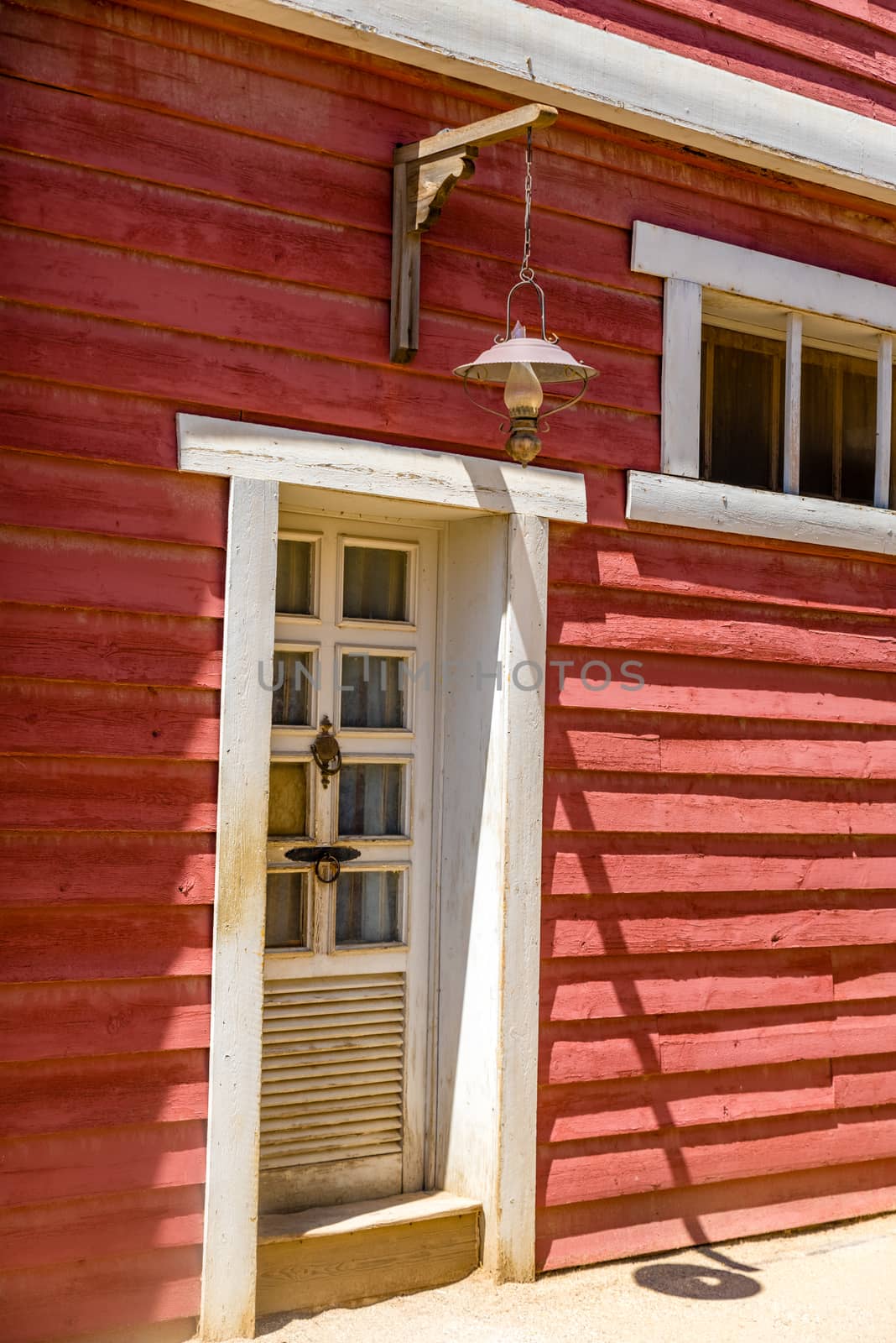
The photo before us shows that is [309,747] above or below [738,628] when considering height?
below

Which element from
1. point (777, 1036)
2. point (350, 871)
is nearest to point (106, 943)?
point (350, 871)

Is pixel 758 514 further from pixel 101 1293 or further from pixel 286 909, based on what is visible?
pixel 101 1293

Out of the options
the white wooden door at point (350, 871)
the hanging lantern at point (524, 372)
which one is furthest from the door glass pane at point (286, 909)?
the hanging lantern at point (524, 372)

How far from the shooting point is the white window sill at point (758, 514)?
446cm

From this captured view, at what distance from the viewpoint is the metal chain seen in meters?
3.85

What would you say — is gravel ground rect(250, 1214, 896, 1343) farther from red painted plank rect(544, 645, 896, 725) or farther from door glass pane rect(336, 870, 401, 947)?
red painted plank rect(544, 645, 896, 725)

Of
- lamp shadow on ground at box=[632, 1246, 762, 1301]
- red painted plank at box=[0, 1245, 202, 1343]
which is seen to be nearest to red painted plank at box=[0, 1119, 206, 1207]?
red painted plank at box=[0, 1245, 202, 1343]

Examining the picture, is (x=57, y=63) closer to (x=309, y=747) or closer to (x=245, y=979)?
(x=309, y=747)

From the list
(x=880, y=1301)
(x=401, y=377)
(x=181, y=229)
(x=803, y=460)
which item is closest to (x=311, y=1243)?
(x=880, y=1301)

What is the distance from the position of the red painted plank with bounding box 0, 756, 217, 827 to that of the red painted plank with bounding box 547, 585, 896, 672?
1.26 metres

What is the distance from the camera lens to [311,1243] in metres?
3.82

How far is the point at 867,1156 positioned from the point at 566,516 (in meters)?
2.56

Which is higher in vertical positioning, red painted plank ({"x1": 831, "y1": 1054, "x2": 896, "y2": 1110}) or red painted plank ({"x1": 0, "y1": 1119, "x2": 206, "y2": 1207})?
red painted plank ({"x1": 0, "y1": 1119, "x2": 206, "y2": 1207})

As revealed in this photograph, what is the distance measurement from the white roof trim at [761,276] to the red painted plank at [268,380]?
0.55 metres
